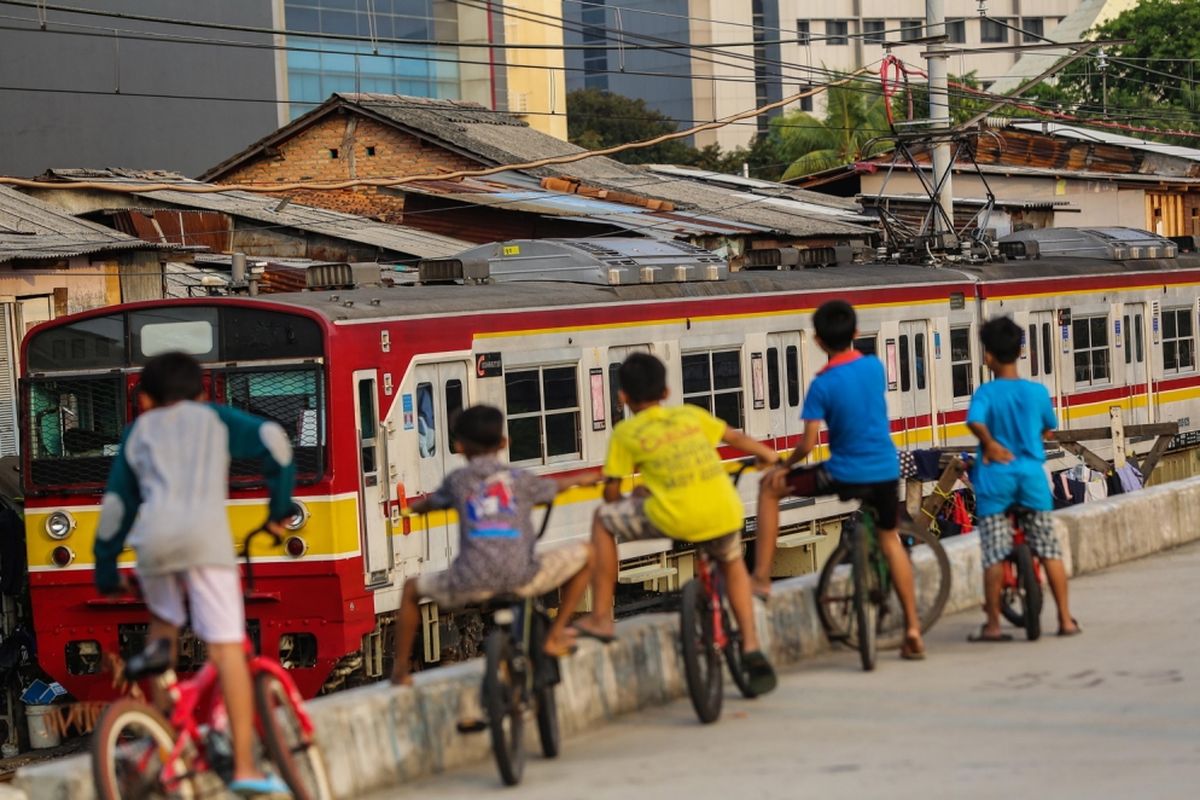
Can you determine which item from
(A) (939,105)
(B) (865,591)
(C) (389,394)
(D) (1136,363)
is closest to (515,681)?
(B) (865,591)

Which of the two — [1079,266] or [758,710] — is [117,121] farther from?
[758,710]

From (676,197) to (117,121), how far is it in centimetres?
2430

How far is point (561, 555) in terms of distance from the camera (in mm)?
7551

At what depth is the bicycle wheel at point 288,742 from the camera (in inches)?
253

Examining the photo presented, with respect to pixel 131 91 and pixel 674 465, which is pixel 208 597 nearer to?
pixel 674 465

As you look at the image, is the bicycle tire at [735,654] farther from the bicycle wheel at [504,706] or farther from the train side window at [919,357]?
the train side window at [919,357]

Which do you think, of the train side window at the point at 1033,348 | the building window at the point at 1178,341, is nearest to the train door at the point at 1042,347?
the train side window at the point at 1033,348

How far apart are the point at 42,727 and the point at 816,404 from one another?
801 cm

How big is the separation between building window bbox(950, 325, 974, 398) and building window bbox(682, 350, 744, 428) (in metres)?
4.08

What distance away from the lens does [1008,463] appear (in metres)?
9.47

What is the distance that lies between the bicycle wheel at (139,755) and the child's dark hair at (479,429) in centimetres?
159

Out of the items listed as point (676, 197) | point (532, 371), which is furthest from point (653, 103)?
point (532, 371)

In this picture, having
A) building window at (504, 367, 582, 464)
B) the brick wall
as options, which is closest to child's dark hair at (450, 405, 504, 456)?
building window at (504, 367, 582, 464)

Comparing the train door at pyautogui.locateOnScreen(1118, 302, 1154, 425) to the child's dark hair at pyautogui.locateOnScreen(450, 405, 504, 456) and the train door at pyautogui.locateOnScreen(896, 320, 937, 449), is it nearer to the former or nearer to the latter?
the train door at pyautogui.locateOnScreen(896, 320, 937, 449)
